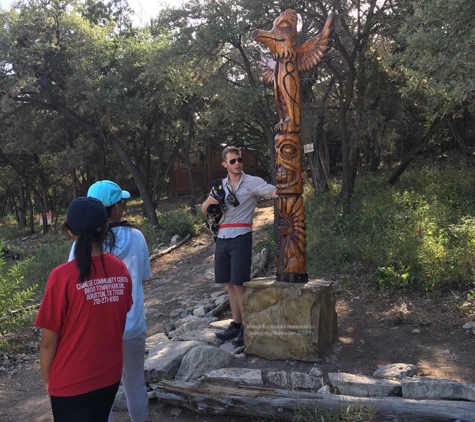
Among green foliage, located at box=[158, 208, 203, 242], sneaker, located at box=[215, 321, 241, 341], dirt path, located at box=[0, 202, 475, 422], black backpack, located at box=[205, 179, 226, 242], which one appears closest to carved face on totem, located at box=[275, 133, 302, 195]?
black backpack, located at box=[205, 179, 226, 242]

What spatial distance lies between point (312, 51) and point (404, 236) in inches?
152

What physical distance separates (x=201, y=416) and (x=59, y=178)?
24.2 metres

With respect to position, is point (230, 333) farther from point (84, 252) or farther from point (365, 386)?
point (84, 252)

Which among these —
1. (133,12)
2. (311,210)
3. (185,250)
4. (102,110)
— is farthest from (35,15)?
(311,210)

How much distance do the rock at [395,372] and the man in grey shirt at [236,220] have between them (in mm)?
1556

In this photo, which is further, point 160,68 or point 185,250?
point 185,250

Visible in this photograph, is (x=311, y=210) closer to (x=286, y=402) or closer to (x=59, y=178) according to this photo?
(x=286, y=402)

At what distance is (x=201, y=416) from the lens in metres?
3.89

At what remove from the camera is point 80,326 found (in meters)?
2.38

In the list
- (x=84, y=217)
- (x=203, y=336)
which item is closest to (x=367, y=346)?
(x=203, y=336)

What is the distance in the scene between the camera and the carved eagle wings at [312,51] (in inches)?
197

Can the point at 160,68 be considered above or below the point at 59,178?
above

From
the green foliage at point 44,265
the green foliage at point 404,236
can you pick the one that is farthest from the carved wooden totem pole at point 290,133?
the green foliage at point 44,265

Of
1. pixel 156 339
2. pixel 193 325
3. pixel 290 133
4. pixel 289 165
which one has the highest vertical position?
pixel 290 133
